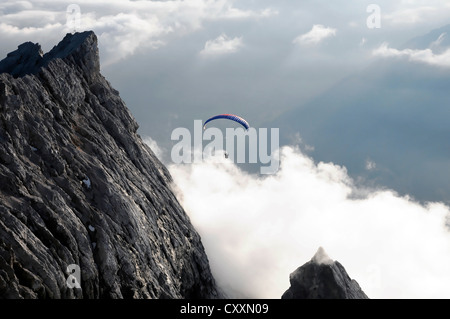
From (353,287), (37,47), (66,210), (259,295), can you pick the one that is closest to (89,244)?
(66,210)

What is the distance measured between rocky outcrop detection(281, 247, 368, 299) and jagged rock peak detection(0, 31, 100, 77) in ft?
154

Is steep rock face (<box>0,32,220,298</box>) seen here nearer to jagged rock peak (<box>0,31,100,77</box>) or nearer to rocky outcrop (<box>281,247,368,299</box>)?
jagged rock peak (<box>0,31,100,77</box>)

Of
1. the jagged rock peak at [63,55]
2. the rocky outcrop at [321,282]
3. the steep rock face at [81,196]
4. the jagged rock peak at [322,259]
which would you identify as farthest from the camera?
the jagged rock peak at [63,55]

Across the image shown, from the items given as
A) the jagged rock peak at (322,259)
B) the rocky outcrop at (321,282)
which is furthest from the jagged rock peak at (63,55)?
the rocky outcrop at (321,282)

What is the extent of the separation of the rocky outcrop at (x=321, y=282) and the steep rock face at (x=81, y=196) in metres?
16.9

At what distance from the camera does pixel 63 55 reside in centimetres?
9394

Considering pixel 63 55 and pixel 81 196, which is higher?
pixel 63 55

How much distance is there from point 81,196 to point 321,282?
117ft

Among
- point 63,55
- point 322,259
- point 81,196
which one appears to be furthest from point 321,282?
point 63,55

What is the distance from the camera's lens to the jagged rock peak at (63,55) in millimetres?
93812

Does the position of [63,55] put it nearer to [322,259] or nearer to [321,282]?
[322,259]

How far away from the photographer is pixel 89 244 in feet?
221

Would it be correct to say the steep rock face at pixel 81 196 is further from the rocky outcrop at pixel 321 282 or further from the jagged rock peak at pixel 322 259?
the jagged rock peak at pixel 322 259
